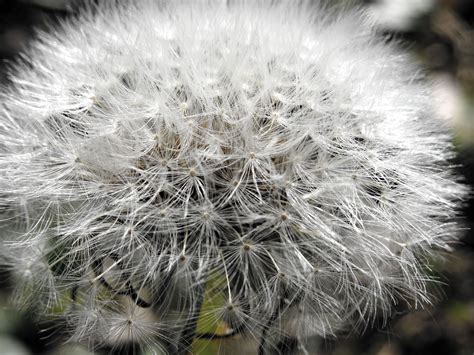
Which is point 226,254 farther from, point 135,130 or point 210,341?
point 135,130

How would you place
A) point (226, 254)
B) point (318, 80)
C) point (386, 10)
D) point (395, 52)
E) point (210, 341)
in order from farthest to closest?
1. point (386, 10)
2. point (395, 52)
3. point (318, 80)
4. point (210, 341)
5. point (226, 254)

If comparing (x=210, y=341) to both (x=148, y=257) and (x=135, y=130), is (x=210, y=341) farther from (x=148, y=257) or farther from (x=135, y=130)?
(x=135, y=130)

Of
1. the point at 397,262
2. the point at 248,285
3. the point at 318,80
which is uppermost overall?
the point at 318,80

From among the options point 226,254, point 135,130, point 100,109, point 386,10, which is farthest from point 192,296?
point 386,10

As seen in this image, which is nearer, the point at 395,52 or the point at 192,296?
the point at 192,296

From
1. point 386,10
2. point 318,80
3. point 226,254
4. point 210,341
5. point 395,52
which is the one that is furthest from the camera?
point 386,10

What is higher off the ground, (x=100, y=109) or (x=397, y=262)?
(x=100, y=109)

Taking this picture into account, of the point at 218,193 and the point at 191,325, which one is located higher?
the point at 218,193
